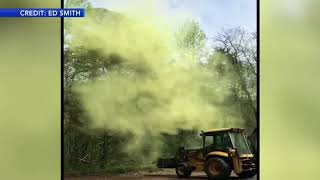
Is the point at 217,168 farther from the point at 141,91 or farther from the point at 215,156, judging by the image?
the point at 141,91

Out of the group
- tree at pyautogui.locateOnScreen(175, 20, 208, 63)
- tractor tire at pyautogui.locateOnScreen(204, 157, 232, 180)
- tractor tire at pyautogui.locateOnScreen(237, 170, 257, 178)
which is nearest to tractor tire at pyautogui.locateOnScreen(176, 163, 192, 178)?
tractor tire at pyautogui.locateOnScreen(204, 157, 232, 180)

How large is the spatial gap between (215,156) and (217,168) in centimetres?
9

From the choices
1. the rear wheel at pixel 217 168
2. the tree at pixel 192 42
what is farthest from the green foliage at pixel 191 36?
the rear wheel at pixel 217 168

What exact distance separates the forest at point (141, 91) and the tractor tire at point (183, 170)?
0.48ft

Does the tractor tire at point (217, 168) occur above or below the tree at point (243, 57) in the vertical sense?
below

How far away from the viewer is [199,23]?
326 centimetres

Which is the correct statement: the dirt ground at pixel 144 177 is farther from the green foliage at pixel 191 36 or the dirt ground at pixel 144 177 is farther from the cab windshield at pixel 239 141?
the green foliage at pixel 191 36

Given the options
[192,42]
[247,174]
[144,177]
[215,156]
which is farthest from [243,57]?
[144,177]

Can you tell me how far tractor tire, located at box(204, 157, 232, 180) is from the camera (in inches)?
127

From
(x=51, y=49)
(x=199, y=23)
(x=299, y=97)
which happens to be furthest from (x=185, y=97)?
(x=51, y=49)

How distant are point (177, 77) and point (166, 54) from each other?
20 centimetres

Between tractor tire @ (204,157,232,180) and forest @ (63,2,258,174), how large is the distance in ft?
0.70

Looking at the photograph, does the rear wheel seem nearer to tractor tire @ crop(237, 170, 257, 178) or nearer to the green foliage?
tractor tire @ crop(237, 170, 257, 178)

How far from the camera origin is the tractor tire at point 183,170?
3.26 metres
